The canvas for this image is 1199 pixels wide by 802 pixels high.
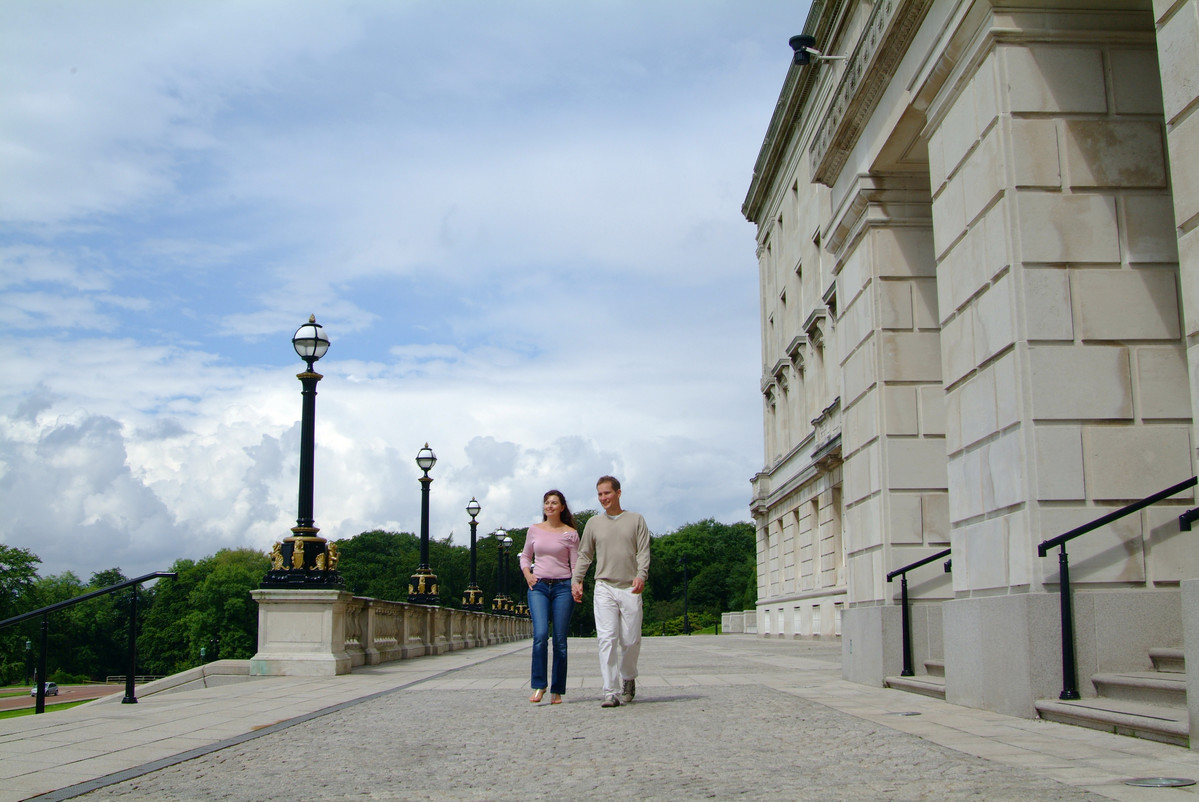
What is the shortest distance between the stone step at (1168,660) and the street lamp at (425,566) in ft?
62.0

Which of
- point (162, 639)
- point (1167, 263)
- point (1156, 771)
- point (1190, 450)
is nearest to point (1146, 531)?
point (1190, 450)

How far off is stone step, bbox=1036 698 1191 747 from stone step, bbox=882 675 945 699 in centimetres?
195

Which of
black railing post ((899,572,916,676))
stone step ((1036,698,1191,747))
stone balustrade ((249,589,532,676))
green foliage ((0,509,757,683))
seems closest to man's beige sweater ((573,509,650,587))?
black railing post ((899,572,916,676))

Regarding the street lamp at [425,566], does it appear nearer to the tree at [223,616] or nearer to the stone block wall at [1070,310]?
the stone block wall at [1070,310]

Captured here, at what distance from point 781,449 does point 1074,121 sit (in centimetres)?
3636

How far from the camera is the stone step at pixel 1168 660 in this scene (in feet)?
21.2

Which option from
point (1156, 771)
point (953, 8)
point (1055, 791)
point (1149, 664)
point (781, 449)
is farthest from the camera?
point (781, 449)

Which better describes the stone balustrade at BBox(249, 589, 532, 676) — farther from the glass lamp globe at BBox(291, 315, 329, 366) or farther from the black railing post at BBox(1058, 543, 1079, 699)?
the black railing post at BBox(1058, 543, 1079, 699)

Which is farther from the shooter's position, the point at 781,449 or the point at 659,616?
the point at 659,616

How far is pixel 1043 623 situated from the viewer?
6.98 metres

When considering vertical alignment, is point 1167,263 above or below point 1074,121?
below

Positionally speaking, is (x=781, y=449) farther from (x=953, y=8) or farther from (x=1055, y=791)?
(x=1055, y=791)

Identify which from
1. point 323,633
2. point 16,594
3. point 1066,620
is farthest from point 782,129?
point 16,594

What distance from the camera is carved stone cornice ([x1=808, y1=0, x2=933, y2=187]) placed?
9.59 m
